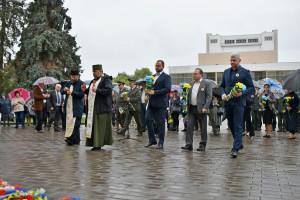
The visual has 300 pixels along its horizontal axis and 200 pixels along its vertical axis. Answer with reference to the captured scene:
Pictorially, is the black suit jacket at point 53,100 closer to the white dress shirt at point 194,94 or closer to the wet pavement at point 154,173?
the wet pavement at point 154,173

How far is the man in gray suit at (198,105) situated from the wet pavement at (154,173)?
1.51ft

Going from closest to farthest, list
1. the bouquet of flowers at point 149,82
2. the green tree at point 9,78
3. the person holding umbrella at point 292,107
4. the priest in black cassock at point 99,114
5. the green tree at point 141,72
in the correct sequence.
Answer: the priest in black cassock at point 99,114 → the bouquet of flowers at point 149,82 → the person holding umbrella at point 292,107 → the green tree at point 9,78 → the green tree at point 141,72

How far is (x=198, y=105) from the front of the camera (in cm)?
909

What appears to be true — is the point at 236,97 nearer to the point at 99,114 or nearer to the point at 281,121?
the point at 99,114

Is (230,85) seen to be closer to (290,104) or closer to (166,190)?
(166,190)

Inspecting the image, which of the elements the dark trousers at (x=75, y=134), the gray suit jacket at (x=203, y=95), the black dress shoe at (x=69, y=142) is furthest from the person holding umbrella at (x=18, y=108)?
the gray suit jacket at (x=203, y=95)

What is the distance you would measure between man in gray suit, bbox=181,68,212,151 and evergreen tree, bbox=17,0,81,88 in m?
25.8

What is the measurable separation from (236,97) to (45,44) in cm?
2791

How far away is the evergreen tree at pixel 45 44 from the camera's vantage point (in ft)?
109

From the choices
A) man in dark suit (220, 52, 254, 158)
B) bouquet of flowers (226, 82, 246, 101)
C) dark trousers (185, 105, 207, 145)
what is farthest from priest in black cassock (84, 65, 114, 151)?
bouquet of flowers (226, 82, 246, 101)

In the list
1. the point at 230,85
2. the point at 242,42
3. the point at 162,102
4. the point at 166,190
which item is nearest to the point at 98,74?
the point at 162,102

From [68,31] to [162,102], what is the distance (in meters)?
28.0

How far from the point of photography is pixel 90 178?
5.49 meters

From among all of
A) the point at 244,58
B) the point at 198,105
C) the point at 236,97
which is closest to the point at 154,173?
the point at 236,97
